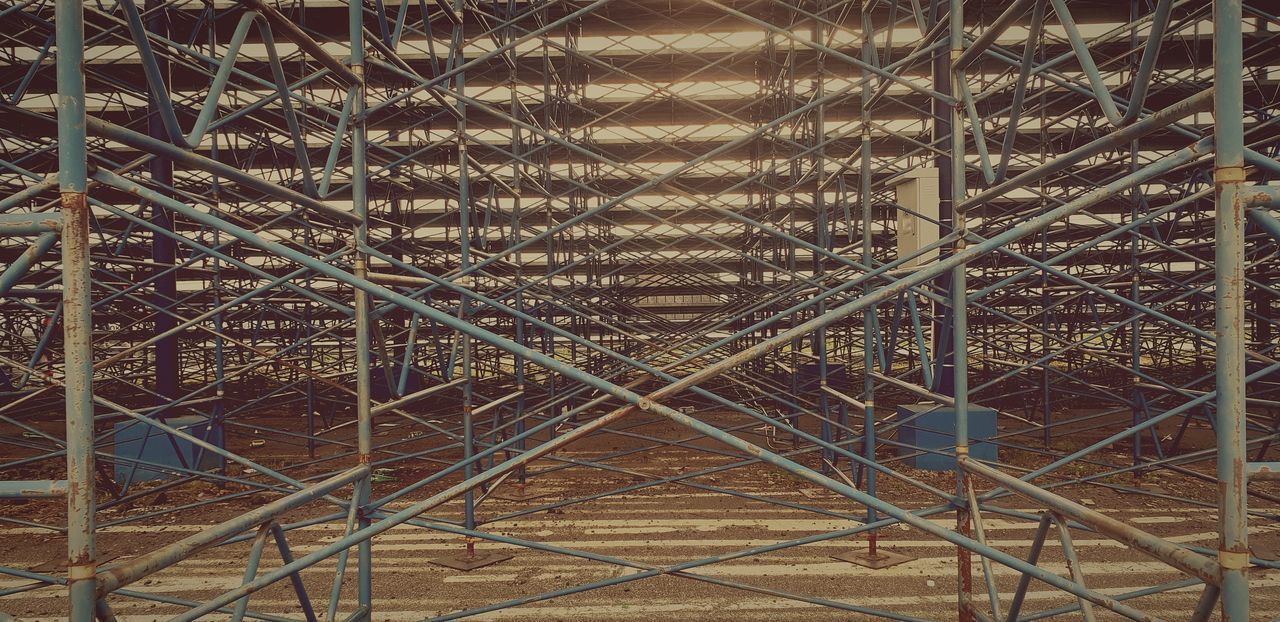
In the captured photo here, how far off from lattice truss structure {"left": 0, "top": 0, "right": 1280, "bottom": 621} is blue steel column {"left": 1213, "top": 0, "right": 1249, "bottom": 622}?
11mm

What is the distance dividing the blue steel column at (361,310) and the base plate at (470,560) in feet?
6.41

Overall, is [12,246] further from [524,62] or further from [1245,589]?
[1245,589]

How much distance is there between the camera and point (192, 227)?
591 inches

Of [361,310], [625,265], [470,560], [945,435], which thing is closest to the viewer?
[361,310]

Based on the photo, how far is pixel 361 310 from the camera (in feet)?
11.6

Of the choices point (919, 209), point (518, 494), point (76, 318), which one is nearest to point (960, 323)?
point (919, 209)

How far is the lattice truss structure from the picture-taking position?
2420 millimetres

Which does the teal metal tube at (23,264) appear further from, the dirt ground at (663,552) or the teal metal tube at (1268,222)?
the teal metal tube at (1268,222)

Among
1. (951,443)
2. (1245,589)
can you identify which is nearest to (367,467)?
(1245,589)

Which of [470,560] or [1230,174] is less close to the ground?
[1230,174]

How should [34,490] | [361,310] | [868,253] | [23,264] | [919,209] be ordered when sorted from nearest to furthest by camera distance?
→ [23,264] → [34,490] → [361,310] → [919,209] → [868,253]

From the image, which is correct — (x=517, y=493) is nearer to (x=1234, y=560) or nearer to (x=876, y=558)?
(x=876, y=558)

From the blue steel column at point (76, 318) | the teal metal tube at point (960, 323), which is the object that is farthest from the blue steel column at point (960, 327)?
the blue steel column at point (76, 318)

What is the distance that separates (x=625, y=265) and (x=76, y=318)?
31.6 feet
